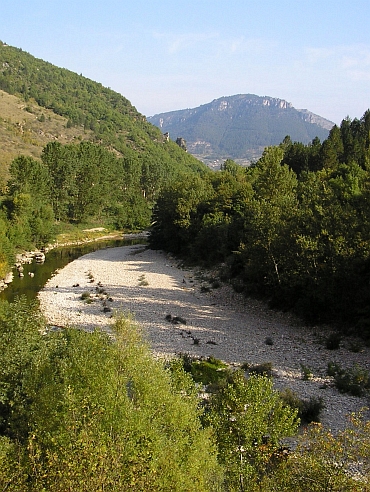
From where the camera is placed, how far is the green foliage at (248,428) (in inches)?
466

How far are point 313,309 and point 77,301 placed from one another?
2127cm

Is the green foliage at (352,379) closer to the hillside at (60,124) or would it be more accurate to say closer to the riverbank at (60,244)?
the riverbank at (60,244)

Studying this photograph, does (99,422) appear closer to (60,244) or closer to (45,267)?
(45,267)

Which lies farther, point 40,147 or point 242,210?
point 40,147

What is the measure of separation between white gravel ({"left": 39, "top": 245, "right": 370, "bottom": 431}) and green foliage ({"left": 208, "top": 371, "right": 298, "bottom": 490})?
7081 mm

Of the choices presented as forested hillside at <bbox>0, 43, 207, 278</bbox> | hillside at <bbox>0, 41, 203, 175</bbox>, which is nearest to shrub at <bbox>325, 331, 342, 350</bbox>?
forested hillside at <bbox>0, 43, 207, 278</bbox>

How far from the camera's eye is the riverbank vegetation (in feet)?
30.6

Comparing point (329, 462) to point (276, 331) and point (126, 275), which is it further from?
point (126, 275)

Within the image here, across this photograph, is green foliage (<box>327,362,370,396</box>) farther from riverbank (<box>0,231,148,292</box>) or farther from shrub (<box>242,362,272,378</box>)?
riverbank (<box>0,231,148,292</box>)

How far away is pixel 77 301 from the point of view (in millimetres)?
41219

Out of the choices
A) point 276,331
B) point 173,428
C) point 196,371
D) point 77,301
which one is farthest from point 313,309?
point 173,428

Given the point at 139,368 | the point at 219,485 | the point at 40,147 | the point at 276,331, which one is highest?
the point at 40,147

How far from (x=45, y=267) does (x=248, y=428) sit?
165ft

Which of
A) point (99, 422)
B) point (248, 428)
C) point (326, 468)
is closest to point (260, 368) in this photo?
point (248, 428)
